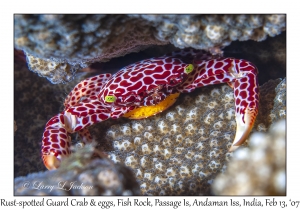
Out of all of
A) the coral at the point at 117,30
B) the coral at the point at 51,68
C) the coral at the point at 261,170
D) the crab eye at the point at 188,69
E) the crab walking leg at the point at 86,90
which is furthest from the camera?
the crab walking leg at the point at 86,90

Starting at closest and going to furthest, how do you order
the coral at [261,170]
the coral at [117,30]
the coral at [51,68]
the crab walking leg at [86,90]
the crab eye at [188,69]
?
the coral at [261,170], the coral at [117,30], the crab eye at [188,69], the coral at [51,68], the crab walking leg at [86,90]

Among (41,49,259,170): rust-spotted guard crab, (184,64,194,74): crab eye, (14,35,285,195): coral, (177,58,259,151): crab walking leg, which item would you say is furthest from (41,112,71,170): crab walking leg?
(184,64,194,74): crab eye

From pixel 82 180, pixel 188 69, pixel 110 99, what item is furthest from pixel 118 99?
pixel 82 180

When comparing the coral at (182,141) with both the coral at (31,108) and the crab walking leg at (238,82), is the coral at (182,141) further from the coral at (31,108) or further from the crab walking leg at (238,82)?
the coral at (31,108)

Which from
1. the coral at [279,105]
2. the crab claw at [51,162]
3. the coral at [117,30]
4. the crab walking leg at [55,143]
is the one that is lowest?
the crab claw at [51,162]

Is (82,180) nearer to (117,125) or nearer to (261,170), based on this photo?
(261,170)

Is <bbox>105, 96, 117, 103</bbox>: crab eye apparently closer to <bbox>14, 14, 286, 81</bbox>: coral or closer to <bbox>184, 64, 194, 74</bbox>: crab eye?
<bbox>14, 14, 286, 81</bbox>: coral

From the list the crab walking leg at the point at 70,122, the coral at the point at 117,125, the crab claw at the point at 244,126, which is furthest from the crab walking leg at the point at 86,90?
the crab claw at the point at 244,126
